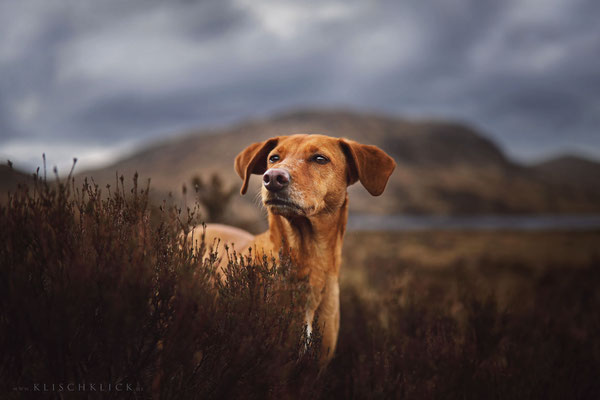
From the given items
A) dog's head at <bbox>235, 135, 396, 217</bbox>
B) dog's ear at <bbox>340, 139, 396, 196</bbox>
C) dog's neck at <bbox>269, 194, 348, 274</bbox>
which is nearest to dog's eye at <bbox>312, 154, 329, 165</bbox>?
dog's head at <bbox>235, 135, 396, 217</bbox>

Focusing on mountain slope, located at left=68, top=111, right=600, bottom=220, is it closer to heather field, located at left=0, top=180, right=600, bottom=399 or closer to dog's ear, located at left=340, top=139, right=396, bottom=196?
dog's ear, located at left=340, top=139, right=396, bottom=196

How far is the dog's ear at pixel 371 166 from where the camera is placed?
2914mm

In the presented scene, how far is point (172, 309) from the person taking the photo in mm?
2010

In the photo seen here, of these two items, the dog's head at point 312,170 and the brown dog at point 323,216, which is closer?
the dog's head at point 312,170

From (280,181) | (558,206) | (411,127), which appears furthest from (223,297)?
(411,127)

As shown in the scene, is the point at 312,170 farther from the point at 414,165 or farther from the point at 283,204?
the point at 414,165

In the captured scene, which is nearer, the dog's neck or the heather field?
the heather field

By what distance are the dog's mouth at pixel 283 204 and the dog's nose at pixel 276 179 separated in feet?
0.29

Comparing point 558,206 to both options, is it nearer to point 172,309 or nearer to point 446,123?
point 446,123

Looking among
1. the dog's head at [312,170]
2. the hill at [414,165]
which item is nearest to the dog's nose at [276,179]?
the dog's head at [312,170]

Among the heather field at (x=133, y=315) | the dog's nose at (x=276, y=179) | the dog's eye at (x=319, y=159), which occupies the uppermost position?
the dog's eye at (x=319, y=159)

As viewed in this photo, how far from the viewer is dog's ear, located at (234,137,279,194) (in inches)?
124

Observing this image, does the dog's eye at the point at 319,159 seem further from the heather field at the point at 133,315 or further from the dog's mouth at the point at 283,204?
the heather field at the point at 133,315

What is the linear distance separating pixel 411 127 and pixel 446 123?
1351 inches
